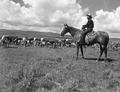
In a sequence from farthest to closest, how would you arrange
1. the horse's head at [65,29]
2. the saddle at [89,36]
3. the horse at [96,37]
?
the horse's head at [65,29] < the saddle at [89,36] < the horse at [96,37]

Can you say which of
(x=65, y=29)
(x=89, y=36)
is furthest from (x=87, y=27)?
(x=65, y=29)

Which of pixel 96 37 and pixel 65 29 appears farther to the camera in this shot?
pixel 65 29

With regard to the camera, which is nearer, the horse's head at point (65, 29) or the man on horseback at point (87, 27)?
the man on horseback at point (87, 27)

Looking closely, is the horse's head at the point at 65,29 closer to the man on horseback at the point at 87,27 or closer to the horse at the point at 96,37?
the horse at the point at 96,37

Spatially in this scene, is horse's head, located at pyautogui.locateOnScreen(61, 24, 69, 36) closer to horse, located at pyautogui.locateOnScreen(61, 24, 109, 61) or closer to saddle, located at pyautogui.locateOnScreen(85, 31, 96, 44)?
horse, located at pyautogui.locateOnScreen(61, 24, 109, 61)

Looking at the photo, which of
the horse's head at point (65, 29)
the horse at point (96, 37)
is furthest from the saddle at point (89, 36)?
the horse's head at point (65, 29)

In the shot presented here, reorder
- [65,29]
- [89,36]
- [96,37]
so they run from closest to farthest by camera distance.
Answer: [96,37] → [89,36] → [65,29]

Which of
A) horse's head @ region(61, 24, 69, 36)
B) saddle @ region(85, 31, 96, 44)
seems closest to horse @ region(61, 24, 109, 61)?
horse's head @ region(61, 24, 69, 36)

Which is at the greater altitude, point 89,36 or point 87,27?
point 87,27

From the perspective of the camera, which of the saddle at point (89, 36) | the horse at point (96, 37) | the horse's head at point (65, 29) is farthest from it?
the horse's head at point (65, 29)

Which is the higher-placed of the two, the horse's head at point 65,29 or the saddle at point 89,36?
the horse's head at point 65,29

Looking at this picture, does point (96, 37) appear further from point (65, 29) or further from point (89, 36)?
point (65, 29)

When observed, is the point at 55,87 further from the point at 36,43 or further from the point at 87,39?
the point at 36,43

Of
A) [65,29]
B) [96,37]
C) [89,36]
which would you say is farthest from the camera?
[65,29]
